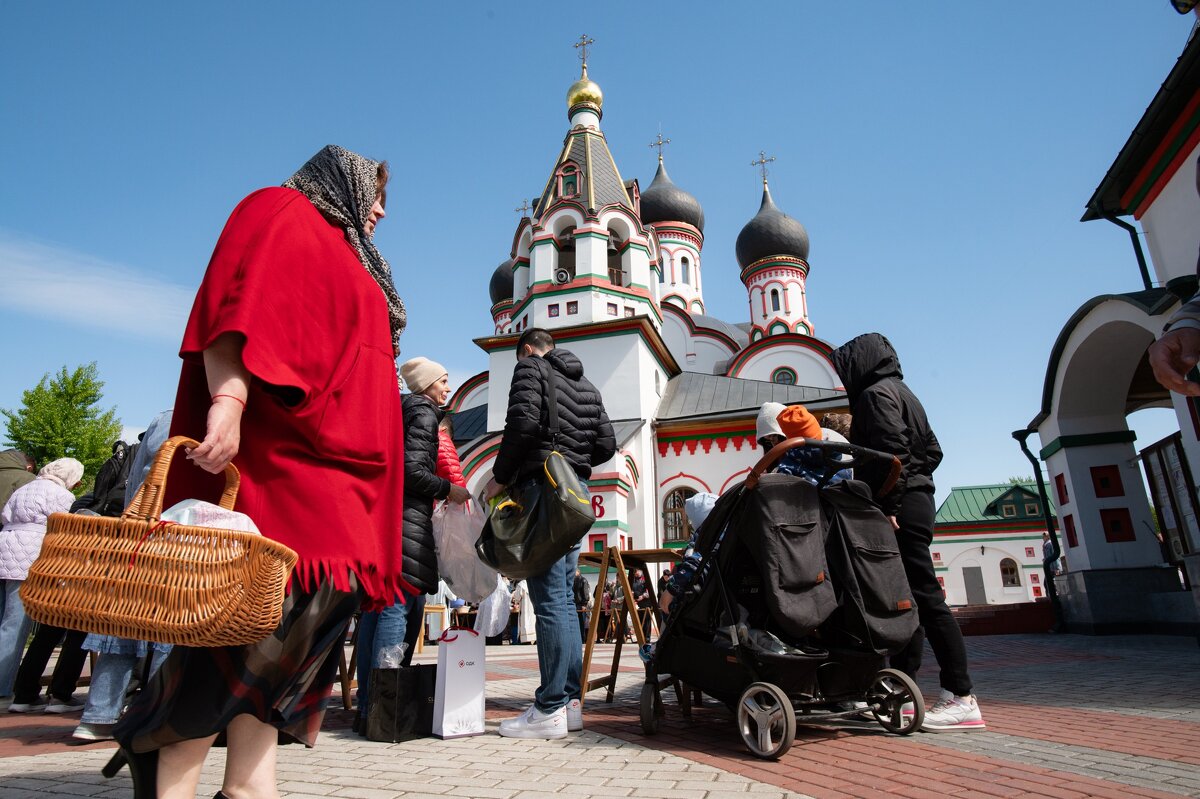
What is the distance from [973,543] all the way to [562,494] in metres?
35.7

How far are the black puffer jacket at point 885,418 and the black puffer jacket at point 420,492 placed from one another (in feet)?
6.99

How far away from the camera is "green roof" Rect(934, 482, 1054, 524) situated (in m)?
34.2

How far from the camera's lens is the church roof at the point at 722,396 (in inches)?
795

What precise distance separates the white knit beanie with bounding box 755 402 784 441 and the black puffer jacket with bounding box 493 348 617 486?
2.72 feet

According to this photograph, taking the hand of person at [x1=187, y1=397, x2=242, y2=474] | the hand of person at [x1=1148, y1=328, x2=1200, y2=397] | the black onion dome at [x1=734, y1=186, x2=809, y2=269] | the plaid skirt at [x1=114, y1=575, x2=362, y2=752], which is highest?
the black onion dome at [x1=734, y1=186, x2=809, y2=269]

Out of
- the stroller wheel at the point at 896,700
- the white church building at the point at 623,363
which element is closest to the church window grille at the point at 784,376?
the white church building at the point at 623,363

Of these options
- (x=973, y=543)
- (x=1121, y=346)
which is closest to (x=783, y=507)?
(x=1121, y=346)

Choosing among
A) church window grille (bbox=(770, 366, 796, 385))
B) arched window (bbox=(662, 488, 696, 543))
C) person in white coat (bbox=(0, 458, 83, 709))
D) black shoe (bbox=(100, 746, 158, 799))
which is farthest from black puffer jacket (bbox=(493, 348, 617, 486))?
church window grille (bbox=(770, 366, 796, 385))

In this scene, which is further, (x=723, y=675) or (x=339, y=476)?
(x=723, y=675)

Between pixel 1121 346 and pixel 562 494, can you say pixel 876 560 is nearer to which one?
pixel 562 494

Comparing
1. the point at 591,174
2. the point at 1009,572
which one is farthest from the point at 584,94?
the point at 1009,572

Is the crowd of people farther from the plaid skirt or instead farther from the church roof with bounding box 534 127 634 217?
the church roof with bounding box 534 127 634 217

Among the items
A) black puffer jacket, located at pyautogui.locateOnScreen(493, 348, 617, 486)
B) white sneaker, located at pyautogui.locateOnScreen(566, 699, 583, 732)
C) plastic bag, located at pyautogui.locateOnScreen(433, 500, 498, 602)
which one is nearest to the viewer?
white sneaker, located at pyautogui.locateOnScreen(566, 699, 583, 732)

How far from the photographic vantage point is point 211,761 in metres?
2.94
